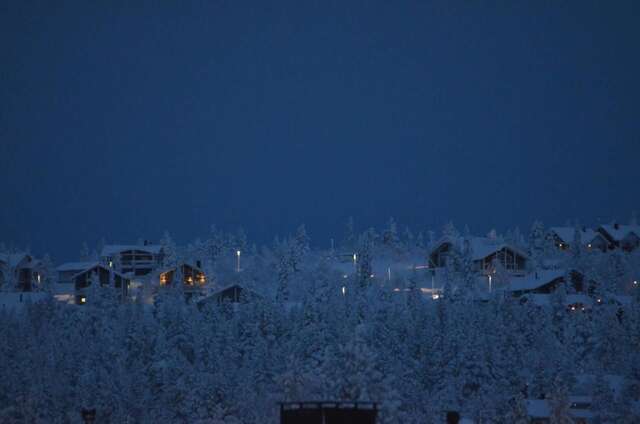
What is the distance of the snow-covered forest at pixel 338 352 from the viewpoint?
24.9m

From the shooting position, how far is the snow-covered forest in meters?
24.9

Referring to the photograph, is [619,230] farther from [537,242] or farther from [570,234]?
[537,242]

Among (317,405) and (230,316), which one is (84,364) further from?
(317,405)

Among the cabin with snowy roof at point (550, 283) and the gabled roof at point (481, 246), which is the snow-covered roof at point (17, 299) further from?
the cabin with snowy roof at point (550, 283)

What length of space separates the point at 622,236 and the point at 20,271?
56.2 meters

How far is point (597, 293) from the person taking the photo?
3984 centimetres

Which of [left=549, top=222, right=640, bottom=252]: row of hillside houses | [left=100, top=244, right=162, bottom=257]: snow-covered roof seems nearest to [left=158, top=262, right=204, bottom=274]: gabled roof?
[left=100, top=244, right=162, bottom=257]: snow-covered roof

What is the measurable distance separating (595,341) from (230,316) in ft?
62.3

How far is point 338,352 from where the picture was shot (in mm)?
28562

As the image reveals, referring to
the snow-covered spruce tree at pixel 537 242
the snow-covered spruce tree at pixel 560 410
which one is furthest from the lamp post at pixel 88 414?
the snow-covered spruce tree at pixel 537 242

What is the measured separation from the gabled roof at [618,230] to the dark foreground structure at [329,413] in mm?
60189

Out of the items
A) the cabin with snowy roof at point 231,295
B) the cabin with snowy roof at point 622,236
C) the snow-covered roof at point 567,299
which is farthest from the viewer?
the cabin with snowy roof at point 622,236

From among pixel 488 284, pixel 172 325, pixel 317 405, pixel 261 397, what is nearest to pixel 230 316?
pixel 172 325

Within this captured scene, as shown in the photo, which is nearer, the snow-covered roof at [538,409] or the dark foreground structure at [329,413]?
the dark foreground structure at [329,413]
